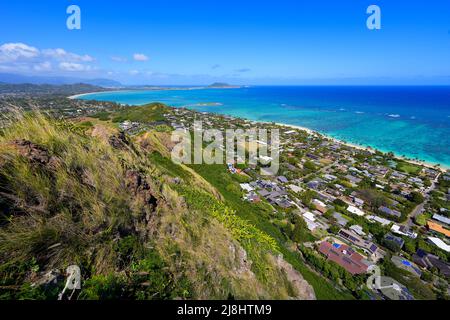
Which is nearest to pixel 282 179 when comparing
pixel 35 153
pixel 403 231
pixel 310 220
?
pixel 310 220

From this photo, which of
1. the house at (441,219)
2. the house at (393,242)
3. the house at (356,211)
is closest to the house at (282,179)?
the house at (356,211)

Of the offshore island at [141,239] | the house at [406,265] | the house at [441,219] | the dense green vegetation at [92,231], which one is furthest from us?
the house at [441,219]

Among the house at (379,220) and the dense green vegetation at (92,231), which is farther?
the house at (379,220)

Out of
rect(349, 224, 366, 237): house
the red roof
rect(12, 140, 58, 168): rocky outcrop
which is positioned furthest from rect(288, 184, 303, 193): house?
rect(12, 140, 58, 168): rocky outcrop

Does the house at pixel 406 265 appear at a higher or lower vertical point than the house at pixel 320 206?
lower

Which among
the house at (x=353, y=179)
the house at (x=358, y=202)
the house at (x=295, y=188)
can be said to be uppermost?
the house at (x=353, y=179)

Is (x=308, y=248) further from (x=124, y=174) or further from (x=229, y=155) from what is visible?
(x=229, y=155)

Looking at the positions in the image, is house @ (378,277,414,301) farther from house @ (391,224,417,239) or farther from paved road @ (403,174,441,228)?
paved road @ (403,174,441,228)

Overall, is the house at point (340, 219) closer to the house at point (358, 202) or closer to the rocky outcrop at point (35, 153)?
the house at point (358, 202)
